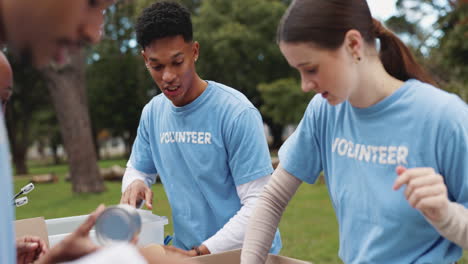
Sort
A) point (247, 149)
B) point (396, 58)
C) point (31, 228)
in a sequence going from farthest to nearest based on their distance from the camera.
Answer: point (247, 149), point (31, 228), point (396, 58)

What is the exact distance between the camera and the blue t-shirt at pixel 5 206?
0.87 metres

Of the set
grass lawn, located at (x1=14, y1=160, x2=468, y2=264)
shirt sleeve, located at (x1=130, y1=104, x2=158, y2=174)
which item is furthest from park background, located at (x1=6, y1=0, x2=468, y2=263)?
shirt sleeve, located at (x1=130, y1=104, x2=158, y2=174)

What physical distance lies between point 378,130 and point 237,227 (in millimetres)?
795

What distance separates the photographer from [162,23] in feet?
8.05

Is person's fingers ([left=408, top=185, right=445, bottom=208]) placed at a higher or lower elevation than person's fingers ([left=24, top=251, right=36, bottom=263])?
higher

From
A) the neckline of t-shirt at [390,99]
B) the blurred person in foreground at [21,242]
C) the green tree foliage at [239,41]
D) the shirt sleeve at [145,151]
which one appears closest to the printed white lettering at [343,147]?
the neckline of t-shirt at [390,99]

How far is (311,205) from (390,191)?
8.01 m

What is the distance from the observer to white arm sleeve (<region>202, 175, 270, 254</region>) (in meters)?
2.18

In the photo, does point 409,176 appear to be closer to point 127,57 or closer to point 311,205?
point 311,205

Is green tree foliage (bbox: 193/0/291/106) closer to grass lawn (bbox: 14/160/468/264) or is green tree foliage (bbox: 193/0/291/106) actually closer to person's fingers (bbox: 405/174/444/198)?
grass lawn (bbox: 14/160/468/264)

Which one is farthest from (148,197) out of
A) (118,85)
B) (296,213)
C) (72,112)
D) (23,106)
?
(118,85)

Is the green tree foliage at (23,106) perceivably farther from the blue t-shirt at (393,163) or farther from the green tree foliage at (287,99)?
the blue t-shirt at (393,163)

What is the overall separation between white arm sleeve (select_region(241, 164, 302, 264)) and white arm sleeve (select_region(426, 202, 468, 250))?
59cm

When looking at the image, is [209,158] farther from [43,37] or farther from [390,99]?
[43,37]
